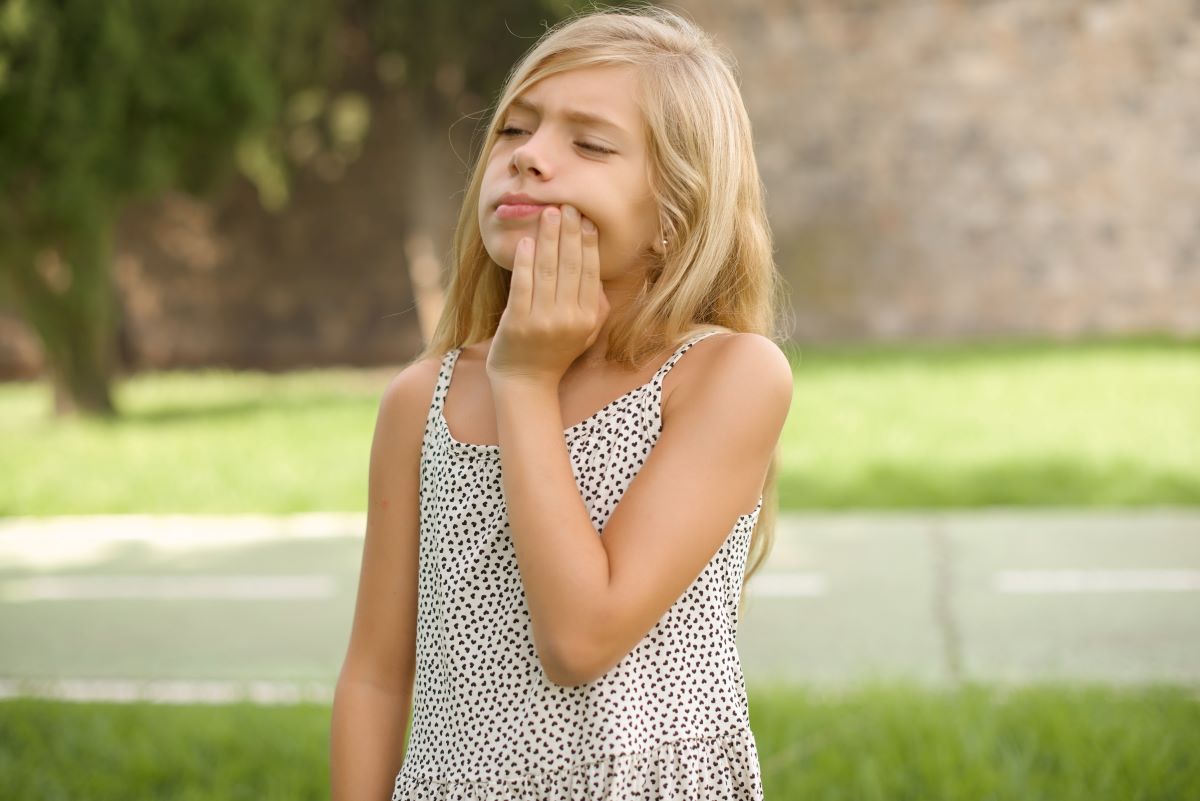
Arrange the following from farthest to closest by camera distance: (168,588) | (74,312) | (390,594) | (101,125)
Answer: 1. (74,312)
2. (101,125)
3. (168,588)
4. (390,594)

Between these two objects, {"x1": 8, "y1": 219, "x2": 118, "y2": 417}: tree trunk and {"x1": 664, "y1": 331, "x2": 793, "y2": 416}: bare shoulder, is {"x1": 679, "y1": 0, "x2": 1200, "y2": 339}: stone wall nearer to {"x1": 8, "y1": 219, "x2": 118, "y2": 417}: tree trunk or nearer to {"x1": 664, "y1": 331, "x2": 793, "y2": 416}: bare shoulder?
{"x1": 8, "y1": 219, "x2": 118, "y2": 417}: tree trunk

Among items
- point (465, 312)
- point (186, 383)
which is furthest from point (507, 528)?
point (186, 383)

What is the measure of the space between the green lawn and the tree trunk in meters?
0.34

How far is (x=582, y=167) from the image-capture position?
1.49m

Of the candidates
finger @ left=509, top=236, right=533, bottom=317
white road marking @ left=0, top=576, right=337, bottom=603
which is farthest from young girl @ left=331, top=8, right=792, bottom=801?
white road marking @ left=0, top=576, right=337, bottom=603

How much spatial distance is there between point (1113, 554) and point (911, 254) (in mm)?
10670

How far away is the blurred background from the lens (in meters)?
3.85

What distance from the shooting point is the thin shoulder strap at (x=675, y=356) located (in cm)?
153

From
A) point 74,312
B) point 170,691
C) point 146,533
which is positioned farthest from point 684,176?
point 74,312

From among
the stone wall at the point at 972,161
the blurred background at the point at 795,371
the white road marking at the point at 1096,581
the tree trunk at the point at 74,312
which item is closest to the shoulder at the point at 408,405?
the blurred background at the point at 795,371

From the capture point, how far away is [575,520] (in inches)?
54.5

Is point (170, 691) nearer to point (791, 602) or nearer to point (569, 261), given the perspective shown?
point (791, 602)

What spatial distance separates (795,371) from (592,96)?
11239 millimetres

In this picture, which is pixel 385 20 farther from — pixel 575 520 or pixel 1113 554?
pixel 575 520
